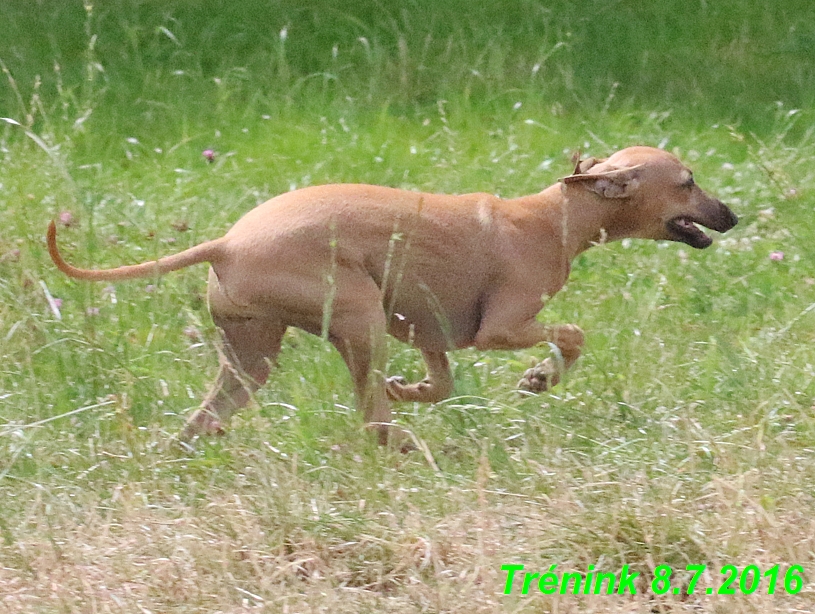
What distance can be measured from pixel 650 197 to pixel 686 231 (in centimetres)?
20

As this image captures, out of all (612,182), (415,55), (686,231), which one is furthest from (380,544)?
(415,55)

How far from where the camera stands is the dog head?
4590mm

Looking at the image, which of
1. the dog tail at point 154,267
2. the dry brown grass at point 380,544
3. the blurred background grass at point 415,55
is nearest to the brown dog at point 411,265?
the dog tail at point 154,267

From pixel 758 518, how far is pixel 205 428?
1.64 metres

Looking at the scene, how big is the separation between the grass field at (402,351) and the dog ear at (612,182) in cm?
41

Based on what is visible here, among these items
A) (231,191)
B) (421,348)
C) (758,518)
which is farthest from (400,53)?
(758,518)

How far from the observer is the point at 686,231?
473 cm

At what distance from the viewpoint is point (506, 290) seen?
4.40m

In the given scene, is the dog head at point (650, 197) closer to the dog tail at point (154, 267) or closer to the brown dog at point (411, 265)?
the brown dog at point (411, 265)

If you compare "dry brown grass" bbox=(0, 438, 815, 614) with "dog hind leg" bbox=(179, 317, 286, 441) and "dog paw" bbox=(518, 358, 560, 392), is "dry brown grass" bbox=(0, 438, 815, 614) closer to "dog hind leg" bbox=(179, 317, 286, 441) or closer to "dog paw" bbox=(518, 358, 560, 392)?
"dog hind leg" bbox=(179, 317, 286, 441)

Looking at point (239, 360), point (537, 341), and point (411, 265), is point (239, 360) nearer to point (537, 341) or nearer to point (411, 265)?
point (411, 265)

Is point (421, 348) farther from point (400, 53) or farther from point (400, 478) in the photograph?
point (400, 53)

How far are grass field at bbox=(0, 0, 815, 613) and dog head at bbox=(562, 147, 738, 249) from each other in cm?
28

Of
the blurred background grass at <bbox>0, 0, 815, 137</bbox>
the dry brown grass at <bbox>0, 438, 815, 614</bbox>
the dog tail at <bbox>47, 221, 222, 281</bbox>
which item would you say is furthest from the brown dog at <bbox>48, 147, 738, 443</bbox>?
the blurred background grass at <bbox>0, 0, 815, 137</bbox>
